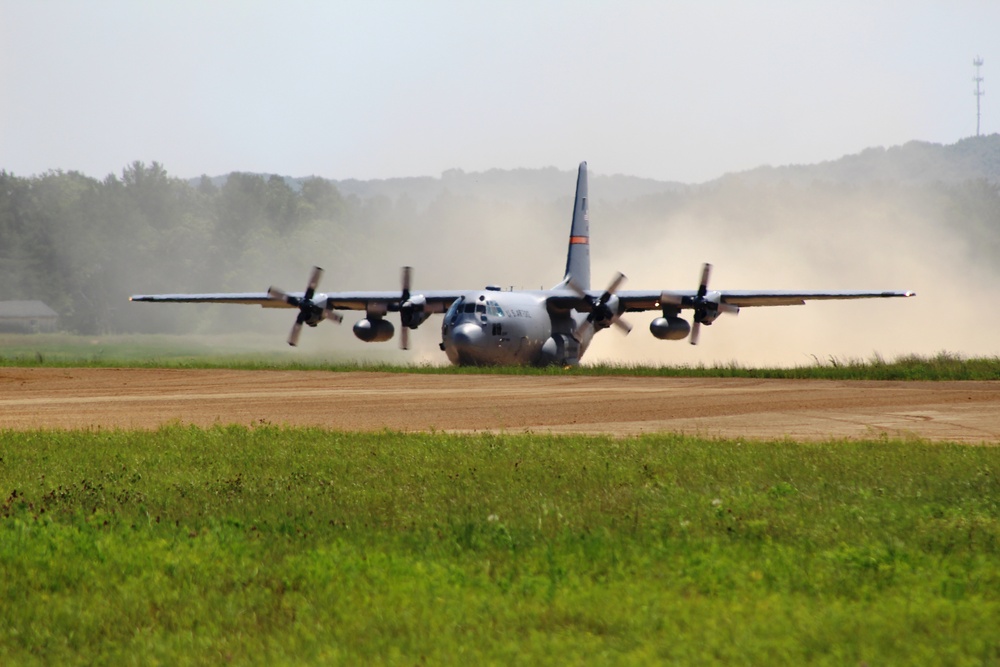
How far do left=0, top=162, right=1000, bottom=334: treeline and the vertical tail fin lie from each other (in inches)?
1119

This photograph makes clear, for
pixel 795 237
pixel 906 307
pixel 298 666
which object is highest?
pixel 795 237

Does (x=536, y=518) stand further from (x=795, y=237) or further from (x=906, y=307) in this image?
(x=795, y=237)

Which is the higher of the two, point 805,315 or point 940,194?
point 940,194

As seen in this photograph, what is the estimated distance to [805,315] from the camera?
78.4 meters

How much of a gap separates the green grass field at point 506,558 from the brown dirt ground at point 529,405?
5.09 m

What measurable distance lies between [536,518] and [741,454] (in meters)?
5.54

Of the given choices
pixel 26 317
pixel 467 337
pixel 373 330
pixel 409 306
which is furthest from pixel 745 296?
pixel 26 317

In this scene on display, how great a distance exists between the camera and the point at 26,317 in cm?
10712

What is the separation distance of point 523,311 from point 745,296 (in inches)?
356

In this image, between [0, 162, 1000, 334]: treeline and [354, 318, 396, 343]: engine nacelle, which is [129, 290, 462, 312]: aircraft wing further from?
[0, 162, 1000, 334]: treeline

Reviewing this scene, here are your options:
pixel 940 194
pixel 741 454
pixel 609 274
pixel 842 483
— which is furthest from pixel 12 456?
pixel 940 194

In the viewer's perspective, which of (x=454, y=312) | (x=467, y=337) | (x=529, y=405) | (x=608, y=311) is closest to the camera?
(x=529, y=405)

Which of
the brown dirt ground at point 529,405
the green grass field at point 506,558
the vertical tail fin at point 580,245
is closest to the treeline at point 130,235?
the vertical tail fin at point 580,245

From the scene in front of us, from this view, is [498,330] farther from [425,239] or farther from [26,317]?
[26,317]
